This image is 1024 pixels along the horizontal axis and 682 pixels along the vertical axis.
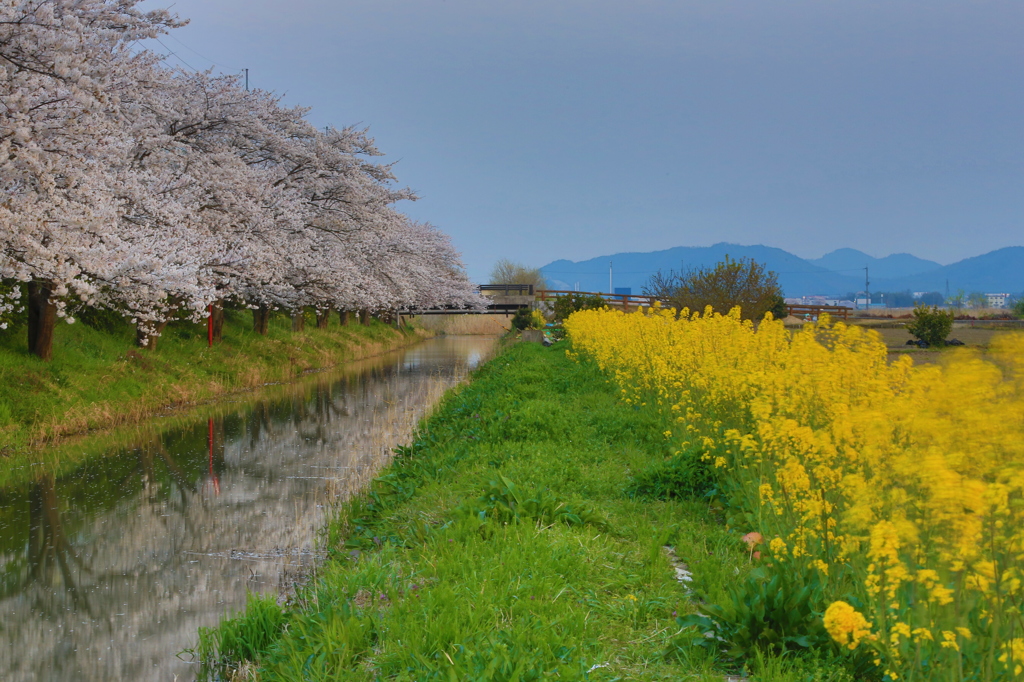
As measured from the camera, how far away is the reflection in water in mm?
6559

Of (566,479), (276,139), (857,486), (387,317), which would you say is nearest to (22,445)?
(566,479)

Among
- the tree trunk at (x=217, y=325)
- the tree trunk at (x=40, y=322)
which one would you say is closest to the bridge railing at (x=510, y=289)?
the tree trunk at (x=217, y=325)

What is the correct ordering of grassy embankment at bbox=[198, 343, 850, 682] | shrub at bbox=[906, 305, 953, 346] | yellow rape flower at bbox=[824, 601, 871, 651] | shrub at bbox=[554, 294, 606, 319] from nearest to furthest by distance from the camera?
yellow rape flower at bbox=[824, 601, 871, 651] → grassy embankment at bbox=[198, 343, 850, 682] → shrub at bbox=[906, 305, 953, 346] → shrub at bbox=[554, 294, 606, 319]

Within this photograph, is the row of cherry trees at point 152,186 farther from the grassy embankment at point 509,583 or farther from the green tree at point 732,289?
the green tree at point 732,289

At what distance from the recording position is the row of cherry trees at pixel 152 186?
1249 cm

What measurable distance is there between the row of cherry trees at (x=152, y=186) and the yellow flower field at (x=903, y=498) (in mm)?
11710

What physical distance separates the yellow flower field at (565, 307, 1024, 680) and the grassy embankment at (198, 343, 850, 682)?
0.68m

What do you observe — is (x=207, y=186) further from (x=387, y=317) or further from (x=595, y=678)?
(x=387, y=317)

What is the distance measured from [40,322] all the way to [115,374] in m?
1.97

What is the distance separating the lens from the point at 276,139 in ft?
87.1

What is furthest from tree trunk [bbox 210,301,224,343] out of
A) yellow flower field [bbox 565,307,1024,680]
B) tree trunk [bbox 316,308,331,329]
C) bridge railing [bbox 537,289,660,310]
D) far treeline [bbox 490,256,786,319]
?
bridge railing [bbox 537,289,660,310]

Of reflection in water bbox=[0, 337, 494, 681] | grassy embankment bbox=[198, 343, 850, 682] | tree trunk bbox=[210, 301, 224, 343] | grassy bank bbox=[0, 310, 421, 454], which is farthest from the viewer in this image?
tree trunk bbox=[210, 301, 224, 343]

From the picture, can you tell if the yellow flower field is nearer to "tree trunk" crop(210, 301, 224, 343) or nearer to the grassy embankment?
the grassy embankment

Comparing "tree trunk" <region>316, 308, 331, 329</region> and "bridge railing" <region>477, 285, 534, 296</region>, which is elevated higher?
"bridge railing" <region>477, 285, 534, 296</region>
